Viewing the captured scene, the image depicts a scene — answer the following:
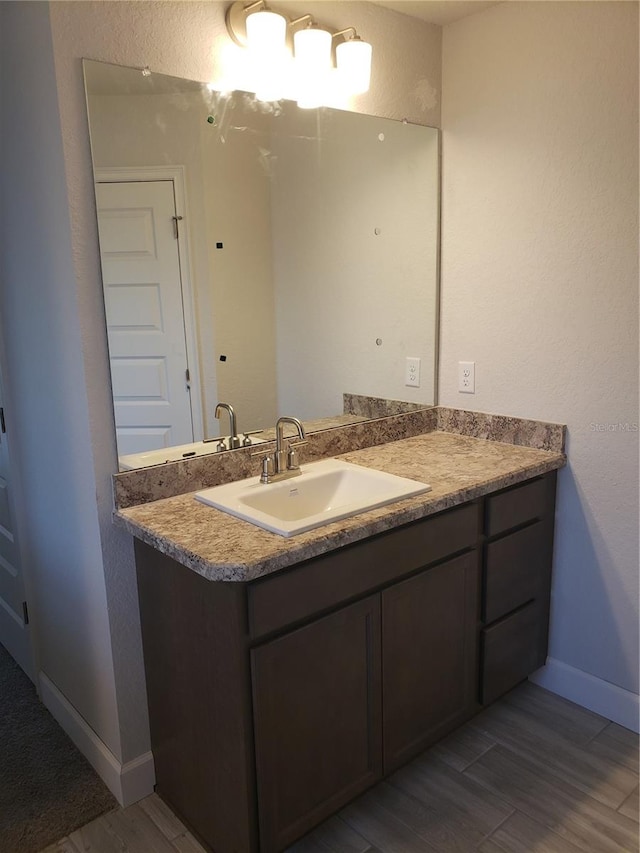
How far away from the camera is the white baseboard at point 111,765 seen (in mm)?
1842

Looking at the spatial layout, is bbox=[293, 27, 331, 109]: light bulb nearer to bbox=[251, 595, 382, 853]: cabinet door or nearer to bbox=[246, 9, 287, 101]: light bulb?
bbox=[246, 9, 287, 101]: light bulb

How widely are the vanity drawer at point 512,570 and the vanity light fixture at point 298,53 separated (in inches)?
59.2

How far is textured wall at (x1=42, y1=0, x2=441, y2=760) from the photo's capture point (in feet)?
5.04

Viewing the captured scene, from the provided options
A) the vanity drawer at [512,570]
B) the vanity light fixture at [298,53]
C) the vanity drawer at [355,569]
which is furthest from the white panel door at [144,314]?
the vanity drawer at [512,570]

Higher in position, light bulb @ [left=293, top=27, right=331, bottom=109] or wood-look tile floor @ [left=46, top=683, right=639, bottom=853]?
light bulb @ [left=293, top=27, right=331, bottom=109]

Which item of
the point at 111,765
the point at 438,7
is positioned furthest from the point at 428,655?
the point at 438,7

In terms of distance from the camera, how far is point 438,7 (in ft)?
6.97

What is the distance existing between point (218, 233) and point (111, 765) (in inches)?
62.1

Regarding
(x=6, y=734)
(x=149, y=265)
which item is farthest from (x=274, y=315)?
(x=6, y=734)

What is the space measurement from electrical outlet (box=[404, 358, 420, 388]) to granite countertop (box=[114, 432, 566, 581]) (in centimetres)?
26

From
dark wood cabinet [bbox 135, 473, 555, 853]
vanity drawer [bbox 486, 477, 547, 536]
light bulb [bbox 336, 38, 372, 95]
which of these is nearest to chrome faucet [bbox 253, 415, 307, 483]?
dark wood cabinet [bbox 135, 473, 555, 853]

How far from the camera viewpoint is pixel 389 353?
2.42 meters

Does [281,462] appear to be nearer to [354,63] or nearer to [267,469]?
[267,469]

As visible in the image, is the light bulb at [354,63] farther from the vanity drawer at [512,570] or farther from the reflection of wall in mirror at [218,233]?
the vanity drawer at [512,570]
